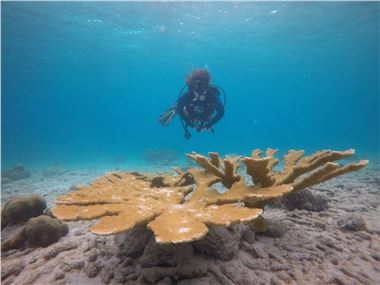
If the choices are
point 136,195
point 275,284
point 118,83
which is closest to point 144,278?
point 136,195

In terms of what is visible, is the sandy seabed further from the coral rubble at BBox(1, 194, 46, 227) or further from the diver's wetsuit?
the diver's wetsuit

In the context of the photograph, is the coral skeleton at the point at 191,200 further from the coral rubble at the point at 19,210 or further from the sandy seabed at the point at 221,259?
the coral rubble at the point at 19,210

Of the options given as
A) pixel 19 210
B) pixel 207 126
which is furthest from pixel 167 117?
pixel 19 210

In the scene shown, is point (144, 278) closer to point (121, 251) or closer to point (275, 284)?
point (121, 251)

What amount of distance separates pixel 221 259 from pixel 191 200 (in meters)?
0.71

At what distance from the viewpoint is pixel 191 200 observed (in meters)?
3.07

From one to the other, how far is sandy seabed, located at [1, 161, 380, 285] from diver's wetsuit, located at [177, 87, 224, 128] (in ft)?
16.9

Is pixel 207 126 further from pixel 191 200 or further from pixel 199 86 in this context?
pixel 191 200

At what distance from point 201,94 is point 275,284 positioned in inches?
258

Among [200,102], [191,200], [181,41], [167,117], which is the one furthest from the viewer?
[181,41]

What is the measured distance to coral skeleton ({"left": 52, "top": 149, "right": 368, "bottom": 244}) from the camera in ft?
6.86

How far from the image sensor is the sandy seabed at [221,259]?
2.59 metres

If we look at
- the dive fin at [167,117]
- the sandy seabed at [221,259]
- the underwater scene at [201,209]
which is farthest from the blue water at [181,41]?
the sandy seabed at [221,259]

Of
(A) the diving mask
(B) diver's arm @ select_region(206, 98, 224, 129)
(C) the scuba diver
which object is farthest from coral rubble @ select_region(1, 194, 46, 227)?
(A) the diving mask
